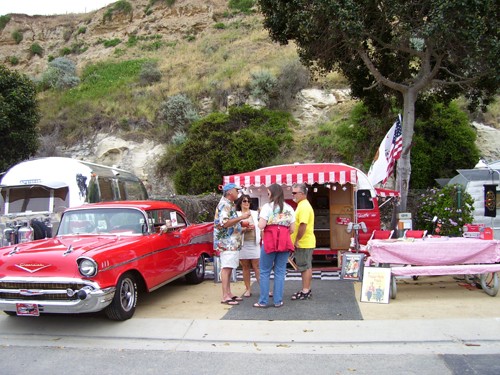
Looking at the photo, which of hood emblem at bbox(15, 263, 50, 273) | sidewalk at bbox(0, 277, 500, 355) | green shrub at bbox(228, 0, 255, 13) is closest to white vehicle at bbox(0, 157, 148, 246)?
sidewalk at bbox(0, 277, 500, 355)

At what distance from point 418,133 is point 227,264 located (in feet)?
→ 41.8

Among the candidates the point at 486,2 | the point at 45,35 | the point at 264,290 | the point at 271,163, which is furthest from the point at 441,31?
the point at 45,35

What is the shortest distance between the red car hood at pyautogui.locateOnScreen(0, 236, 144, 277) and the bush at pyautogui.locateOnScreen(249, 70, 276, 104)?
59.3 ft

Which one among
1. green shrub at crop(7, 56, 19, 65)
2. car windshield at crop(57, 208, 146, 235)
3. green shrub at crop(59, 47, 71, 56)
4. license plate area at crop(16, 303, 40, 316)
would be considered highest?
green shrub at crop(59, 47, 71, 56)

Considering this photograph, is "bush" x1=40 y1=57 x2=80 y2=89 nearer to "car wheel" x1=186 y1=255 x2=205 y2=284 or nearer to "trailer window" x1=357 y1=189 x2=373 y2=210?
"trailer window" x1=357 y1=189 x2=373 y2=210

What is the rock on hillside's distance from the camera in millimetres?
44188

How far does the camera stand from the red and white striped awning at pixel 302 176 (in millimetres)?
10195

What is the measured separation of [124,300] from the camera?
20.7 ft

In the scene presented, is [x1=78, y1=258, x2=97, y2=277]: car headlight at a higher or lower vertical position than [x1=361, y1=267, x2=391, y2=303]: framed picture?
higher

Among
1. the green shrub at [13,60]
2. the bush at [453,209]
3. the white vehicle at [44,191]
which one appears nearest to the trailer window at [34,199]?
the white vehicle at [44,191]

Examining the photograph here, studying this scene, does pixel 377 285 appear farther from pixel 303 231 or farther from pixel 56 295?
pixel 56 295

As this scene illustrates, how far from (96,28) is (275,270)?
156 ft

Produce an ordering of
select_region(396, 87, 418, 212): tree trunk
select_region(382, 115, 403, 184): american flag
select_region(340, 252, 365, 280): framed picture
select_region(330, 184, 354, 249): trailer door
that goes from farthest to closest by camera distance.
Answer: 1. select_region(396, 87, 418, 212): tree trunk
2. select_region(382, 115, 403, 184): american flag
3. select_region(330, 184, 354, 249): trailer door
4. select_region(340, 252, 365, 280): framed picture

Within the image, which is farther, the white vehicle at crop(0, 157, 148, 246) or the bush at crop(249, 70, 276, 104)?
the bush at crop(249, 70, 276, 104)
